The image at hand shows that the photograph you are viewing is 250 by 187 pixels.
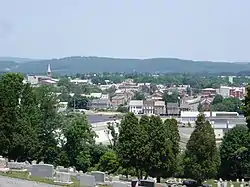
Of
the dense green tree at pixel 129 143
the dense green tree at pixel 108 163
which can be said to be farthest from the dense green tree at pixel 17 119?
the dense green tree at pixel 108 163

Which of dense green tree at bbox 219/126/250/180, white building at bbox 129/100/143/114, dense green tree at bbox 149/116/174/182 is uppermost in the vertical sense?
dense green tree at bbox 149/116/174/182

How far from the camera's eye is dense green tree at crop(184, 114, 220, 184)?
39.3 metres

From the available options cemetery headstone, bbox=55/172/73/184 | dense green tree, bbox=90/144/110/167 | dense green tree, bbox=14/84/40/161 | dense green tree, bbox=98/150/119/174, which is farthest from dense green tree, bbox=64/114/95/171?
cemetery headstone, bbox=55/172/73/184

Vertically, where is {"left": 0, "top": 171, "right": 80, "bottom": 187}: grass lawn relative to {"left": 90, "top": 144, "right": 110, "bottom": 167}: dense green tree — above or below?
above

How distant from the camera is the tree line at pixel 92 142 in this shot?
39.4m

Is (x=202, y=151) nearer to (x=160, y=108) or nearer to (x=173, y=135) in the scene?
(x=173, y=135)

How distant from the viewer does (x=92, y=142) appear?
5244cm

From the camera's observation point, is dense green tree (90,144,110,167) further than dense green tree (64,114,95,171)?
Yes

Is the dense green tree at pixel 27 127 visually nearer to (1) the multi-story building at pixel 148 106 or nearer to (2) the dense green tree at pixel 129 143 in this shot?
(2) the dense green tree at pixel 129 143

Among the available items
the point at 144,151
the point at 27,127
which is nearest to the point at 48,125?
the point at 27,127

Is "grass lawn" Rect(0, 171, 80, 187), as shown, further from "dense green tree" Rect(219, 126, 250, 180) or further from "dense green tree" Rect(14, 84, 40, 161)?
"dense green tree" Rect(219, 126, 250, 180)


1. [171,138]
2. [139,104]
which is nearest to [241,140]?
[171,138]

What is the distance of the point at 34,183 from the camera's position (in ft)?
80.9

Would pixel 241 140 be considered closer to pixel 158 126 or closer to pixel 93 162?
pixel 93 162
